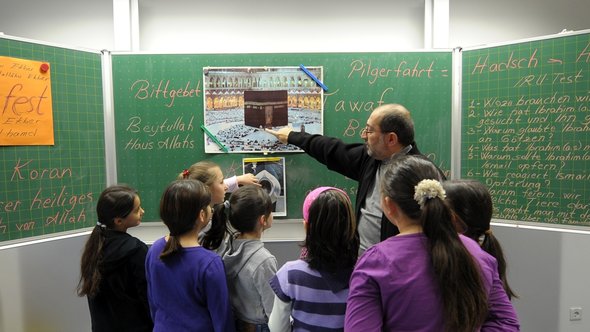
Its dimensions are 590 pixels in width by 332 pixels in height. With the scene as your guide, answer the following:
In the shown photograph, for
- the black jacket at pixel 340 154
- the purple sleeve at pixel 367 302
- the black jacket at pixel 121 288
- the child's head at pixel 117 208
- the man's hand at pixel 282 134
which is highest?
the man's hand at pixel 282 134

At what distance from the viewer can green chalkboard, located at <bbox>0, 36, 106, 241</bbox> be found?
2.16m

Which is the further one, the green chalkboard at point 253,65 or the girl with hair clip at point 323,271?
the green chalkboard at point 253,65

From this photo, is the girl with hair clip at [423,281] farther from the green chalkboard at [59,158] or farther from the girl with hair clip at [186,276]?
the green chalkboard at [59,158]

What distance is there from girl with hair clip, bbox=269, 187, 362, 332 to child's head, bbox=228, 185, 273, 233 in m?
0.33

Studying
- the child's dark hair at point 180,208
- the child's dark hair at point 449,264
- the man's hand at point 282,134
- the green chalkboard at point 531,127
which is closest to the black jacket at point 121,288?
the child's dark hair at point 180,208

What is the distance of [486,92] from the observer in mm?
2498

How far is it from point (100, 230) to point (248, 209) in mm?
678

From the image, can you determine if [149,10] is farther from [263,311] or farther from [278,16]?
[263,311]

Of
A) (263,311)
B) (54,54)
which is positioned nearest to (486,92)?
(263,311)

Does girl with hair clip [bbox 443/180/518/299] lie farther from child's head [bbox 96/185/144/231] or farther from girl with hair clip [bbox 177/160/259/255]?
child's head [bbox 96/185/144/231]

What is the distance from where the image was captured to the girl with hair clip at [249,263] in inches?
54.9

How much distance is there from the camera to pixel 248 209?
1.45 meters

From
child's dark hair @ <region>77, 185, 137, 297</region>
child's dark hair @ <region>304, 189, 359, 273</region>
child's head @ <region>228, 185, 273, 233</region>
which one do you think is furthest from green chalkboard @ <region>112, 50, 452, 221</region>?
child's dark hair @ <region>304, 189, 359, 273</region>

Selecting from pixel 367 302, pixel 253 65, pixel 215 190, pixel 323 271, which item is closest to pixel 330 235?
pixel 323 271
